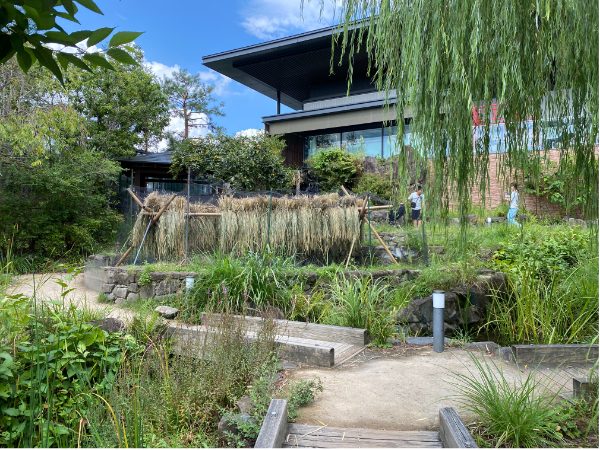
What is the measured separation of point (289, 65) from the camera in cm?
2033

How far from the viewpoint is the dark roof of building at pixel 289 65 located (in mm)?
18312

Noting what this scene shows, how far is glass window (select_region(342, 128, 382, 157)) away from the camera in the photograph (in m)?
18.9

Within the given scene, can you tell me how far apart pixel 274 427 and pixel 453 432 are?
104 centimetres

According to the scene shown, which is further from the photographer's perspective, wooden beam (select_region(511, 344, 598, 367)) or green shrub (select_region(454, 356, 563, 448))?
wooden beam (select_region(511, 344, 598, 367))

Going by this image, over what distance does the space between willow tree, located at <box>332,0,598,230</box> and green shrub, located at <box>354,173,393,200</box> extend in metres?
13.3

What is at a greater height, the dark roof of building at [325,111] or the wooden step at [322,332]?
the dark roof of building at [325,111]

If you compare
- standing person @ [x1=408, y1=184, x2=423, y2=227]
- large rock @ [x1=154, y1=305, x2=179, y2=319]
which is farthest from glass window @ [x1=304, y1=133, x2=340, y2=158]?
large rock @ [x1=154, y1=305, x2=179, y2=319]

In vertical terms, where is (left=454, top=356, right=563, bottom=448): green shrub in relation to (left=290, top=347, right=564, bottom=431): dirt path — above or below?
above

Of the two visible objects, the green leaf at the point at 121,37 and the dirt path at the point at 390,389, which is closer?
the green leaf at the point at 121,37

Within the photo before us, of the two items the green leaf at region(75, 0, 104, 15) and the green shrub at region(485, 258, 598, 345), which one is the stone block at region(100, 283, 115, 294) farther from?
the green leaf at region(75, 0, 104, 15)

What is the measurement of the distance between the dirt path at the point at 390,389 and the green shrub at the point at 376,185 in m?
11.0

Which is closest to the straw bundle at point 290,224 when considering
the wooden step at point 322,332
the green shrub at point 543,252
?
the green shrub at point 543,252

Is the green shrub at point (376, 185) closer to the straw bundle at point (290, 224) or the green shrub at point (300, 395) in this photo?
the straw bundle at point (290, 224)

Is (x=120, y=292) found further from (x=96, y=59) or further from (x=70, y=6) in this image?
(x=70, y=6)
